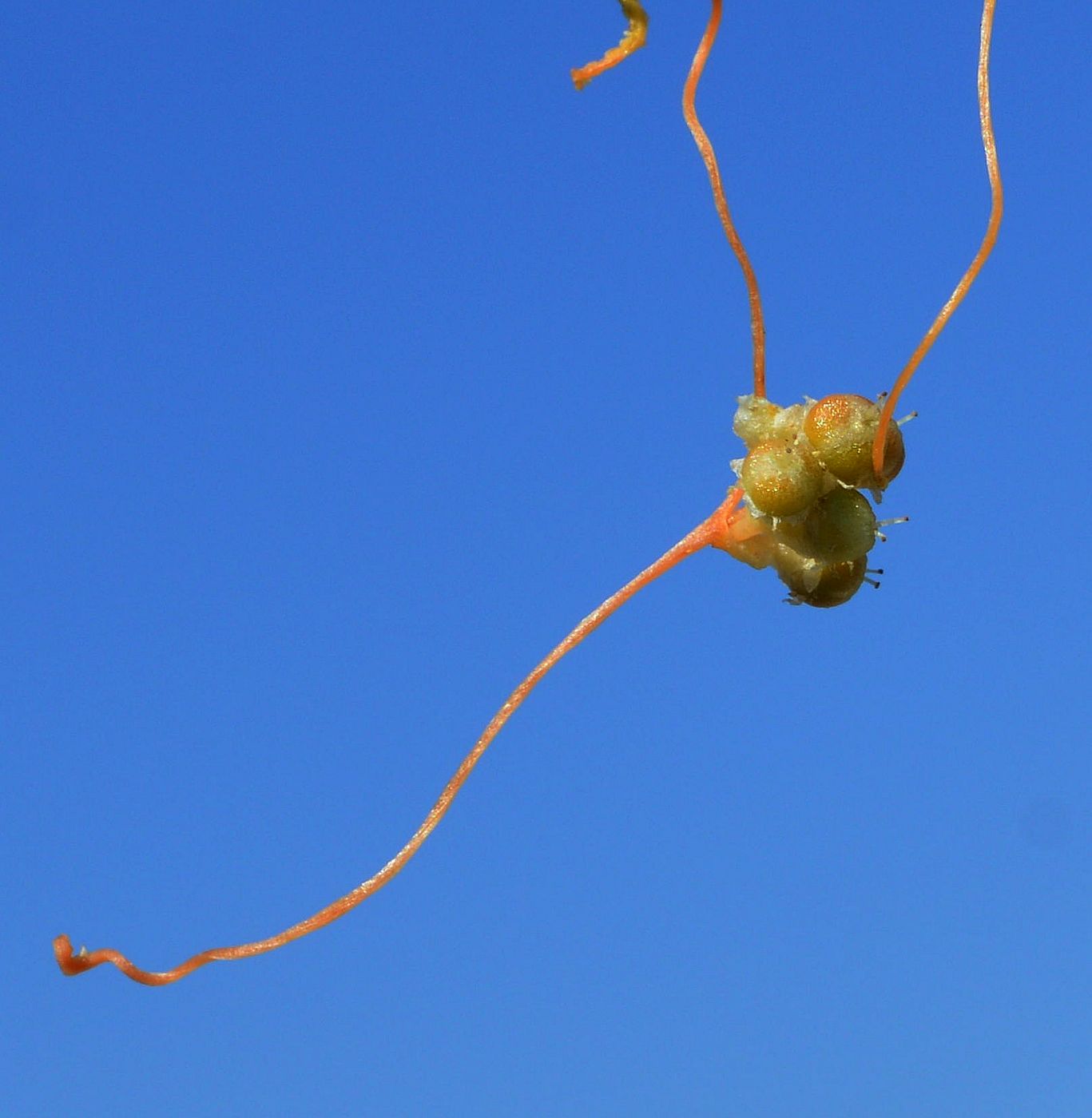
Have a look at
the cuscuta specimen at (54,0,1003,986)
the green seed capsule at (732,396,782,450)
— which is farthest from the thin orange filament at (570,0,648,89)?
the green seed capsule at (732,396,782,450)

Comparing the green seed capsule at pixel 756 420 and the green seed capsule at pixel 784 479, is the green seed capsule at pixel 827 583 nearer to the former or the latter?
the green seed capsule at pixel 784 479

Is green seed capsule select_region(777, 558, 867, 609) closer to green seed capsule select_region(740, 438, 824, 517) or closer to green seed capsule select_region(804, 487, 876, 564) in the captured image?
green seed capsule select_region(804, 487, 876, 564)

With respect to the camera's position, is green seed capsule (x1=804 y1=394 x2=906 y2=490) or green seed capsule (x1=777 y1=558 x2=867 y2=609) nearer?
green seed capsule (x1=804 y1=394 x2=906 y2=490)

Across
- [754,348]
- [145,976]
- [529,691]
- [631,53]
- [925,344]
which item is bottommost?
[145,976]

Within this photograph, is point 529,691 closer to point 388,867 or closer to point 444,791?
point 444,791

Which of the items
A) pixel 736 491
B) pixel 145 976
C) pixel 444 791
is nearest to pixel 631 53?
pixel 736 491

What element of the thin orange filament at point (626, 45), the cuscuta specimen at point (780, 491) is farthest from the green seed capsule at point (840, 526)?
the thin orange filament at point (626, 45)
